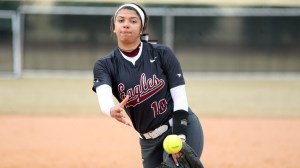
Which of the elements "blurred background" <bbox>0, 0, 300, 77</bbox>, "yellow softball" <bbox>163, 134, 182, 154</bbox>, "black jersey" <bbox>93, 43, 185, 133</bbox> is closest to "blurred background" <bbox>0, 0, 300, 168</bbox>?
"blurred background" <bbox>0, 0, 300, 77</bbox>

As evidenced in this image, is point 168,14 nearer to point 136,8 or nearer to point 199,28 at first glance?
point 199,28

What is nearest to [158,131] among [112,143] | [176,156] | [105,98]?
[176,156]

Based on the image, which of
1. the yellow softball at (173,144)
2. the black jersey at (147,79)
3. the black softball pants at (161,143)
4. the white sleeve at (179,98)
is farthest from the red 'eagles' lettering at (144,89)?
the yellow softball at (173,144)

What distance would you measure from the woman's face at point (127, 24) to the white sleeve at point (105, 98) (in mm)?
375

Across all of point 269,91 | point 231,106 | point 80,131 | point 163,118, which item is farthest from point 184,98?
point 269,91

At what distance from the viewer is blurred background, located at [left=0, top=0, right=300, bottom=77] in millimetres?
18984

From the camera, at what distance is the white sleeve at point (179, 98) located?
12.5ft

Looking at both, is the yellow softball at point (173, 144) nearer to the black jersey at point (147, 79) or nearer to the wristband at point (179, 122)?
the wristband at point (179, 122)

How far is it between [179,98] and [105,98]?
533 millimetres

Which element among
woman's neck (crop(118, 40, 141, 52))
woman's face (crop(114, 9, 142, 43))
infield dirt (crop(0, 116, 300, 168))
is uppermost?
woman's face (crop(114, 9, 142, 43))

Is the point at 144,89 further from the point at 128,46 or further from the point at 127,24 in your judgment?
the point at 127,24

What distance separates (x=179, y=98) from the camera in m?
3.82

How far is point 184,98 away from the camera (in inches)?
151

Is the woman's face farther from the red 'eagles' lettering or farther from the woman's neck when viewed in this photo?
the red 'eagles' lettering
